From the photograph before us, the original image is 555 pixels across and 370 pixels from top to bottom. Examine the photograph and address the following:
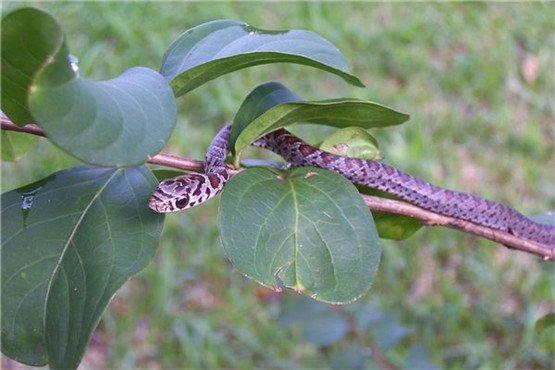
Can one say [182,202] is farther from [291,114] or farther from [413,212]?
[413,212]

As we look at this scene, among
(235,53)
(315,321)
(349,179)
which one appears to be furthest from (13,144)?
(315,321)

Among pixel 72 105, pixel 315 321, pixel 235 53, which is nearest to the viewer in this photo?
pixel 72 105

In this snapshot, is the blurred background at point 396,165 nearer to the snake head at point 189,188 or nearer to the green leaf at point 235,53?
the snake head at point 189,188

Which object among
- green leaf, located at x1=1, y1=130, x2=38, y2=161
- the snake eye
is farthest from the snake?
green leaf, located at x1=1, y1=130, x2=38, y2=161

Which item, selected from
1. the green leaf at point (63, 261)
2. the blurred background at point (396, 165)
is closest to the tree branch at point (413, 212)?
the green leaf at point (63, 261)

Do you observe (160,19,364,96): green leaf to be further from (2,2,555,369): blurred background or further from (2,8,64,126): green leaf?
(2,2,555,369): blurred background

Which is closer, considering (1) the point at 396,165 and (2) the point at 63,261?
(2) the point at 63,261
